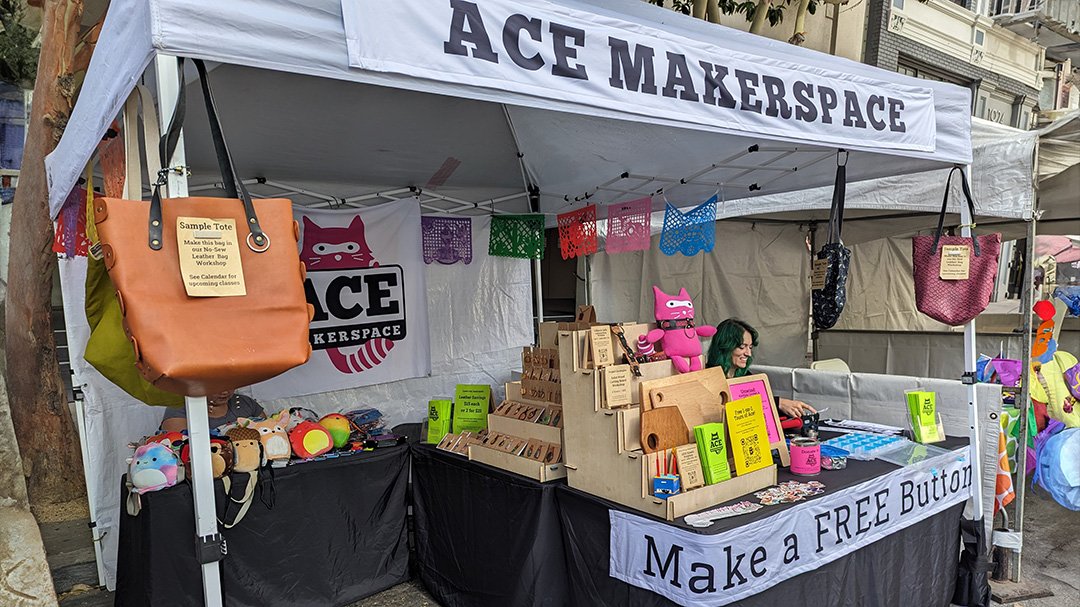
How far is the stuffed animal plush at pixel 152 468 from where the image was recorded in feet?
8.58

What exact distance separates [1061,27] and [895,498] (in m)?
13.4

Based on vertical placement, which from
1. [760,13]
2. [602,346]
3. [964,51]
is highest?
[964,51]

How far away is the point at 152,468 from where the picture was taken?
2633 mm

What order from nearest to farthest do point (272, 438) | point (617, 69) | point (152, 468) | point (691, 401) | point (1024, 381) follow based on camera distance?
point (617, 69)
point (691, 401)
point (152, 468)
point (272, 438)
point (1024, 381)

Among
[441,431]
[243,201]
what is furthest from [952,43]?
[243,201]

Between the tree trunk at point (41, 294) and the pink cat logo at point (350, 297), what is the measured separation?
6.30 ft

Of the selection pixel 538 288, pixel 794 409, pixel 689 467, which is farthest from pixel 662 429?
pixel 538 288

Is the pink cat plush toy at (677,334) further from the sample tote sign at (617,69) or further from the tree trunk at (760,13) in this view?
the tree trunk at (760,13)

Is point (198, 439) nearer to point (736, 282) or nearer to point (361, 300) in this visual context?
point (361, 300)

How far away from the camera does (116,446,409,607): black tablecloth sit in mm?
2688

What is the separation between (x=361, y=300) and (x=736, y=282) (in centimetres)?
408

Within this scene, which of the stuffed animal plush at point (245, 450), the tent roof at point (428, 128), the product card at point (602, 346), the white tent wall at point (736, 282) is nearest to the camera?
the tent roof at point (428, 128)

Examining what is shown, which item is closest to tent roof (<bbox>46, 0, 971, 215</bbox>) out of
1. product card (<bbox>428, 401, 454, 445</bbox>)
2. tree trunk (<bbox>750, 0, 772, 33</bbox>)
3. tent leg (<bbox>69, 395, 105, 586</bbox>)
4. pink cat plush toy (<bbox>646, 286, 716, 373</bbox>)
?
pink cat plush toy (<bbox>646, 286, 716, 373</bbox>)

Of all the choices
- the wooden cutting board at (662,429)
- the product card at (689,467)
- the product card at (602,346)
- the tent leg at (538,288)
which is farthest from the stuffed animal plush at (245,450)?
the tent leg at (538,288)
